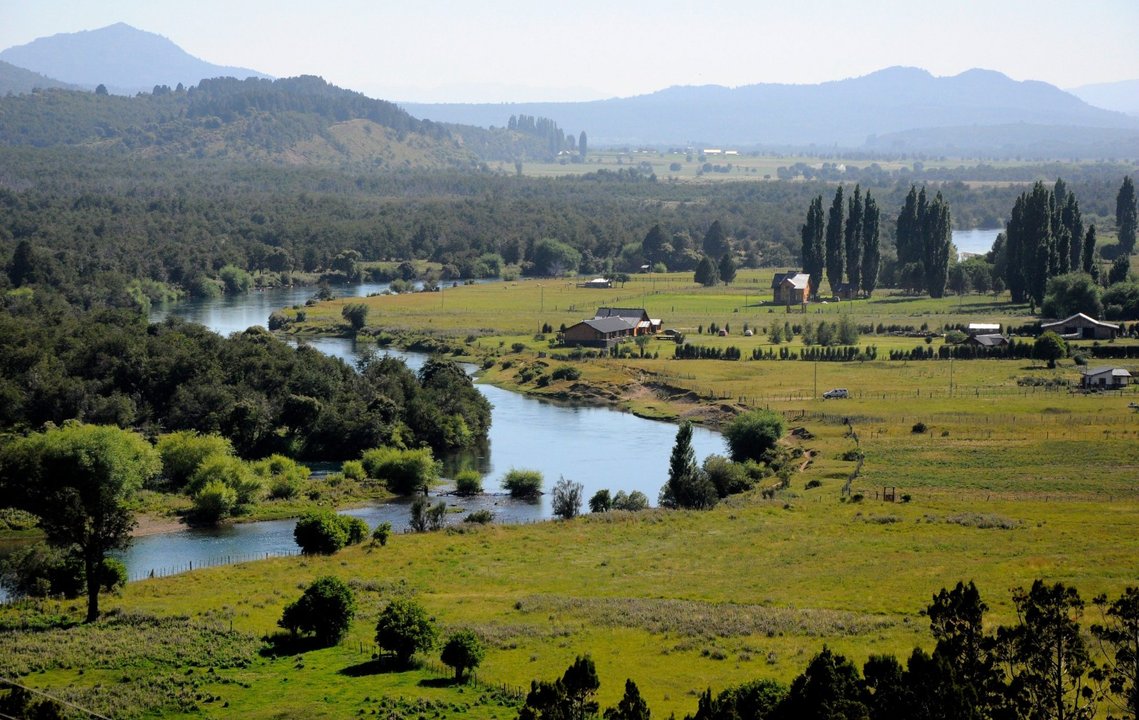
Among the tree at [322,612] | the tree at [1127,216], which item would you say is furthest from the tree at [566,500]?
the tree at [1127,216]

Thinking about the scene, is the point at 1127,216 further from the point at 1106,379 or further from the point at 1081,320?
the point at 1106,379

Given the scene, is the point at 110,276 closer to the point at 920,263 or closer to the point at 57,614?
the point at 920,263

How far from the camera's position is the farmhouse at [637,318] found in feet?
287

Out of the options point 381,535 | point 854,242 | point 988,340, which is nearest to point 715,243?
point 854,242

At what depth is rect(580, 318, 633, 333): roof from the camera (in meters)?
84.7

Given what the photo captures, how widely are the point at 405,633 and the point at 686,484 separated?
63.7 ft

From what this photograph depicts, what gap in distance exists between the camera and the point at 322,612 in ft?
106

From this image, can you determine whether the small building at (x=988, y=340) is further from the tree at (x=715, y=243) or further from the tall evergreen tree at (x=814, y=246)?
the tree at (x=715, y=243)

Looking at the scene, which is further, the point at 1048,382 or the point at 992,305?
the point at 992,305

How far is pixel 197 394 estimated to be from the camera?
59375mm

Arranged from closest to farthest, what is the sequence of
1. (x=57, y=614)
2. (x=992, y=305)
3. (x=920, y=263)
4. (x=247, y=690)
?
(x=247, y=690) < (x=57, y=614) < (x=992, y=305) < (x=920, y=263)

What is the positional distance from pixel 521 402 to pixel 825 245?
4317 centimetres

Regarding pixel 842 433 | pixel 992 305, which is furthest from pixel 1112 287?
pixel 842 433

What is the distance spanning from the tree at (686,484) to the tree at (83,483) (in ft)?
59.3
